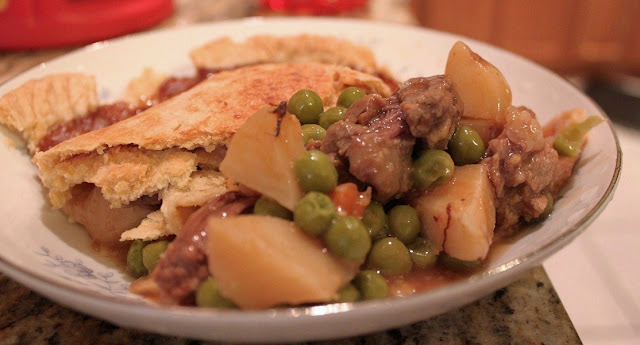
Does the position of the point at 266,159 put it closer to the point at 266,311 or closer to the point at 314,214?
the point at 314,214

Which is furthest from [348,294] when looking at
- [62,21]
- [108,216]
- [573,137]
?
[62,21]

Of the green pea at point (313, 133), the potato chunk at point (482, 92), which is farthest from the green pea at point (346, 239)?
the potato chunk at point (482, 92)

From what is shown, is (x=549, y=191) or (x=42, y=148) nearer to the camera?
(x=549, y=191)

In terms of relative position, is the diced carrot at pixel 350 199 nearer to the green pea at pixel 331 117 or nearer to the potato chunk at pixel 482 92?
the green pea at pixel 331 117

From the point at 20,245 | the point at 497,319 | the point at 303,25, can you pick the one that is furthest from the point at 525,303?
the point at 303,25

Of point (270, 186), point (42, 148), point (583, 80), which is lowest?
point (583, 80)

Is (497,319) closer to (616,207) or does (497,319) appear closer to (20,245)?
(20,245)
